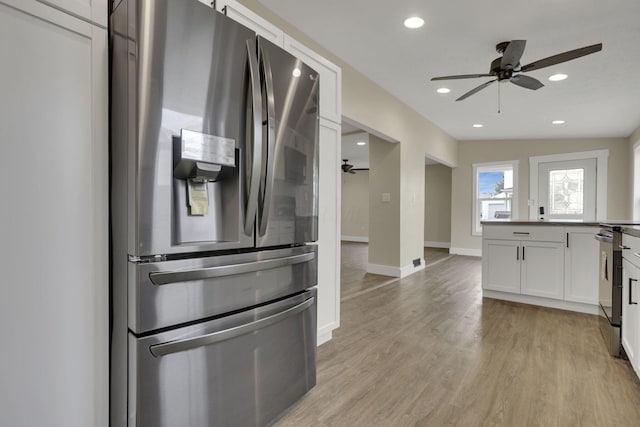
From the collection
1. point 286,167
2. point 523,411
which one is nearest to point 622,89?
point 523,411

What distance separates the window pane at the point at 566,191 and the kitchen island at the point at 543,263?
13.5 ft

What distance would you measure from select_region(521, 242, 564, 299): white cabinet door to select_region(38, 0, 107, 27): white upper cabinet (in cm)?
404

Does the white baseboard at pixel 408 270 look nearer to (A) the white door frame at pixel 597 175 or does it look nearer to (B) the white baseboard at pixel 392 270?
(B) the white baseboard at pixel 392 270

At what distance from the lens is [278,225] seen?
A: 1.56m

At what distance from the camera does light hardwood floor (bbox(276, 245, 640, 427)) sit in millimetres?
1710

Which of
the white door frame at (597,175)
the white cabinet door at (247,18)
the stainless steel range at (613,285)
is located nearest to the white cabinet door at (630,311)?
the stainless steel range at (613,285)

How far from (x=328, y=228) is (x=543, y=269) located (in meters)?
2.61

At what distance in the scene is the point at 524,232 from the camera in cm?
366

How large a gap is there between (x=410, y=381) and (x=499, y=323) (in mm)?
1566

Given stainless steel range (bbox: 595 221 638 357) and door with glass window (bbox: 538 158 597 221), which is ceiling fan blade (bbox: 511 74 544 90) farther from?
door with glass window (bbox: 538 158 597 221)

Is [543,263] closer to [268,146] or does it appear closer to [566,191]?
[268,146]

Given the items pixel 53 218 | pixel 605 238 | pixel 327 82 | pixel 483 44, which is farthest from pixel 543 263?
pixel 53 218

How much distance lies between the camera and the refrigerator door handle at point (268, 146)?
56.7 inches

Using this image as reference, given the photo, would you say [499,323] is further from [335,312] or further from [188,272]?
[188,272]
